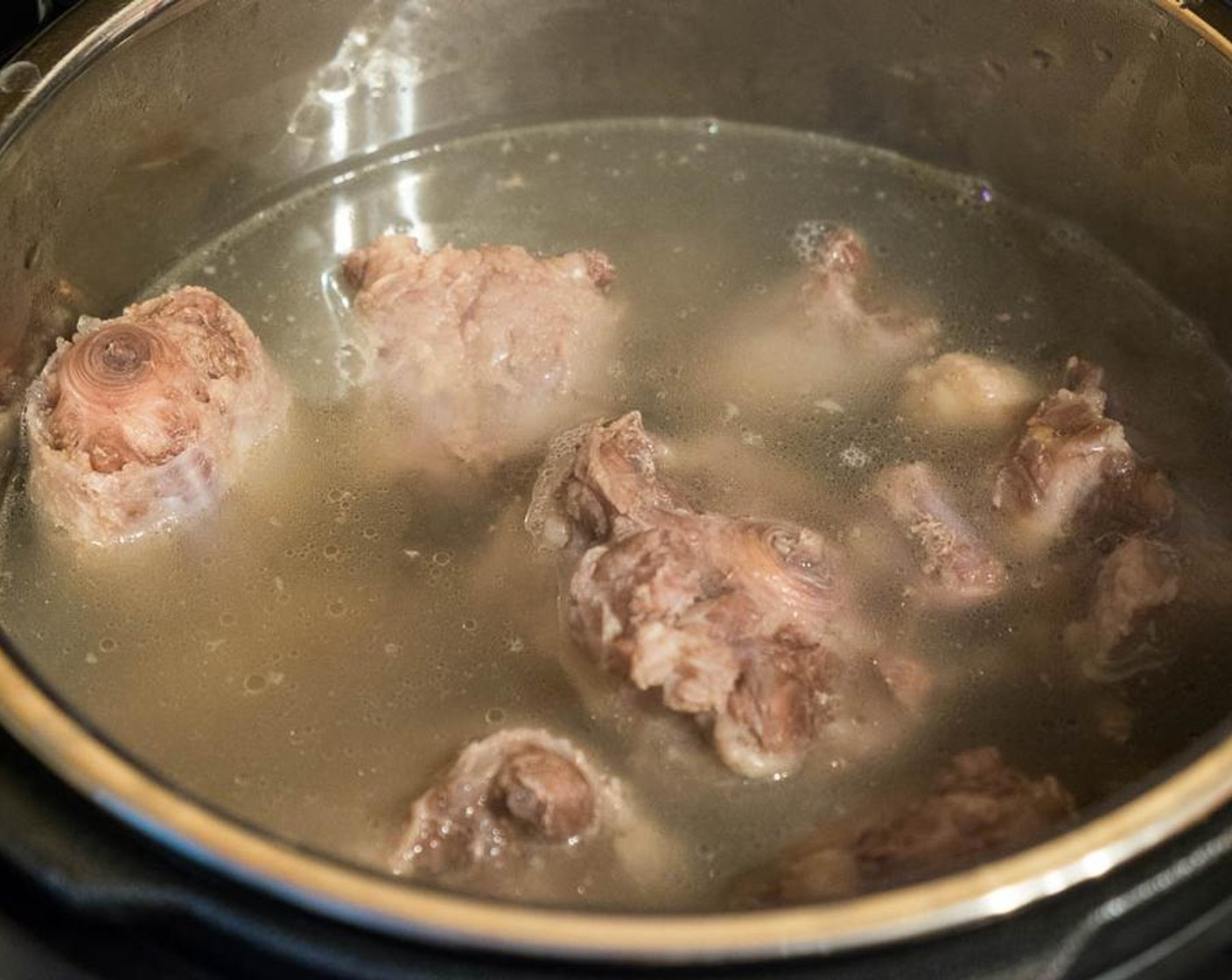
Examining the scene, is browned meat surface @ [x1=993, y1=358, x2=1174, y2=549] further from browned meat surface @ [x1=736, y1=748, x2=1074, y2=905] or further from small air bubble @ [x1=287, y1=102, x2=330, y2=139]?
small air bubble @ [x1=287, y1=102, x2=330, y2=139]

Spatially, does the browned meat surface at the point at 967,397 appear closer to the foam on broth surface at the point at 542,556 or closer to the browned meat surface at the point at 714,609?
the foam on broth surface at the point at 542,556

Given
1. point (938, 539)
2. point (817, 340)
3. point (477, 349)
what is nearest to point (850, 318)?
point (817, 340)

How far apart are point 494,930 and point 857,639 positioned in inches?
27.0

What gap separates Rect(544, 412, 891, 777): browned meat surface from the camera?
1417 mm

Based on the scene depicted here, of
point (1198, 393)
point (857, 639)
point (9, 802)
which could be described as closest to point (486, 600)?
point (857, 639)

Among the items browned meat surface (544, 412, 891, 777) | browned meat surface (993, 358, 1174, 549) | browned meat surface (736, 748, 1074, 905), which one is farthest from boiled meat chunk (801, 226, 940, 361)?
browned meat surface (736, 748, 1074, 905)

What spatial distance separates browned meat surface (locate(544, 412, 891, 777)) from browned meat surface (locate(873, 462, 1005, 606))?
0.38 ft

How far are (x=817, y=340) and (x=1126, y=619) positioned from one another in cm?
59

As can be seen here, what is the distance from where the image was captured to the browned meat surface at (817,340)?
187 centimetres

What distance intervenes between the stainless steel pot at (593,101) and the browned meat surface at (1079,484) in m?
0.45

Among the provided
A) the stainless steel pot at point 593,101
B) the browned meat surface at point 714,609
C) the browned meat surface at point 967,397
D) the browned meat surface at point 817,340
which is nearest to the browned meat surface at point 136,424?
the stainless steel pot at point 593,101

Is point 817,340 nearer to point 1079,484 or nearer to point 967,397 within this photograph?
point 967,397

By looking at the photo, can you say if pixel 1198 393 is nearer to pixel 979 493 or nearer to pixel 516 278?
pixel 979 493

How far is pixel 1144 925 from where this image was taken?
3.57 feet
